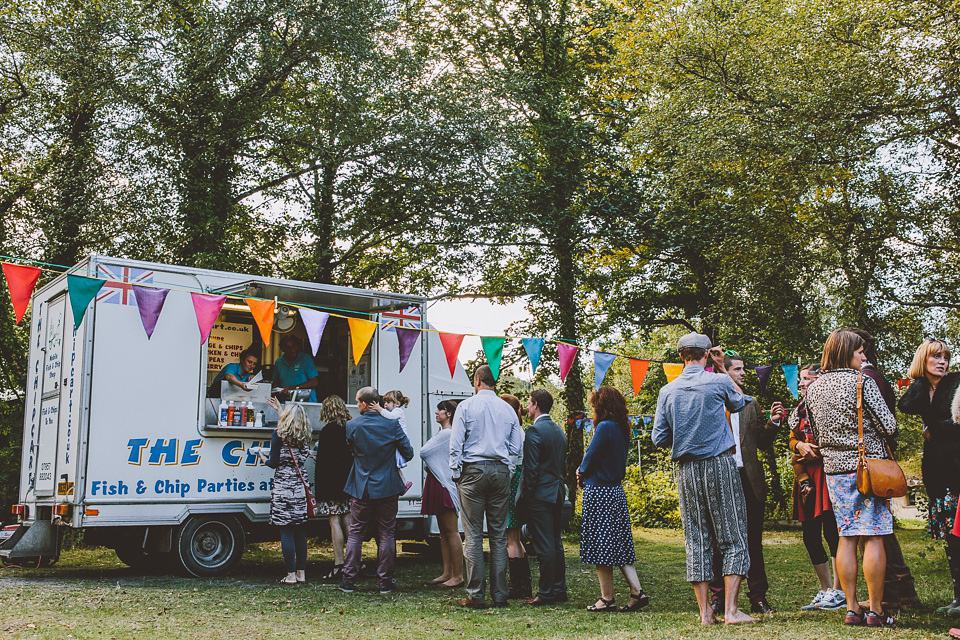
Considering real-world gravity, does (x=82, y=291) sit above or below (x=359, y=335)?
above

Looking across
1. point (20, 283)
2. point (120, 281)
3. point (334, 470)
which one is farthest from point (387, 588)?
point (20, 283)

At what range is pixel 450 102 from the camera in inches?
575

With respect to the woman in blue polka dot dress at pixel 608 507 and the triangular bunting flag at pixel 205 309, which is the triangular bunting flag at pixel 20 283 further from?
the woman in blue polka dot dress at pixel 608 507

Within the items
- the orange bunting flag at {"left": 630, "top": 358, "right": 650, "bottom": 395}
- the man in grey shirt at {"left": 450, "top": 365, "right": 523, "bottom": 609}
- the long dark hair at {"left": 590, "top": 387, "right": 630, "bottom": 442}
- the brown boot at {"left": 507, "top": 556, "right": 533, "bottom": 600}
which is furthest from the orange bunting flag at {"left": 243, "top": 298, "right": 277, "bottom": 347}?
the orange bunting flag at {"left": 630, "top": 358, "right": 650, "bottom": 395}

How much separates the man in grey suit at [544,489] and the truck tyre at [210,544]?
3.31 m

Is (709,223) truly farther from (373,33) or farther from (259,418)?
(259,418)

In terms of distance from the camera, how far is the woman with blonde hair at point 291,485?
7484mm

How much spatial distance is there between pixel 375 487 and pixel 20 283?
346 cm

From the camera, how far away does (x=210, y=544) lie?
8.00 m

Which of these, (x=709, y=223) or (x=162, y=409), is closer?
(x=162, y=409)

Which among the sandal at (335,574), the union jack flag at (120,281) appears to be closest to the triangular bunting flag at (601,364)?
the sandal at (335,574)

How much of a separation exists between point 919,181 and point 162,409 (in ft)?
38.0

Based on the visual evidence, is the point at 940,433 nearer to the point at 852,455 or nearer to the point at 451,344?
the point at 852,455

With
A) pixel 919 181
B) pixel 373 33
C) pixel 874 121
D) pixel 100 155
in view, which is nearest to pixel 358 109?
pixel 373 33
